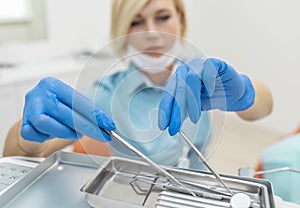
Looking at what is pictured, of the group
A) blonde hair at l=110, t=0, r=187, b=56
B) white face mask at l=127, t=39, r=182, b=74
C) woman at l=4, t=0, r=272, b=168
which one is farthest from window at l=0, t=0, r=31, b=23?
white face mask at l=127, t=39, r=182, b=74

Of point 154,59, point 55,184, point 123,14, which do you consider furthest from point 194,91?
point 123,14

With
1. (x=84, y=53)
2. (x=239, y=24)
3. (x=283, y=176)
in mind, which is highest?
(x=239, y=24)

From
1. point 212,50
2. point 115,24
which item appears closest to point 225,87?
point 115,24

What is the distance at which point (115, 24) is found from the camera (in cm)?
98

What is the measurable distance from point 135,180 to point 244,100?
332 millimetres

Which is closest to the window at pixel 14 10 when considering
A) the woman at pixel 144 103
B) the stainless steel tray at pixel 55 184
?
the woman at pixel 144 103

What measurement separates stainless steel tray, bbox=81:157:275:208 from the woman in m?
0.04

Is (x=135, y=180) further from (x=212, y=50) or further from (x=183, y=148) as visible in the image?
(x=212, y=50)

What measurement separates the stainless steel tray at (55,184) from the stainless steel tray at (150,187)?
0.03 metres

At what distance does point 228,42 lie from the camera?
270 centimetres

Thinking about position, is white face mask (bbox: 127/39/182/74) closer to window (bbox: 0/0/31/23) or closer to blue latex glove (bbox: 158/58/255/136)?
blue latex glove (bbox: 158/58/255/136)

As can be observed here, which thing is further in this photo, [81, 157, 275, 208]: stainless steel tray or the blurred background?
the blurred background

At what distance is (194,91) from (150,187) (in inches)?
7.1

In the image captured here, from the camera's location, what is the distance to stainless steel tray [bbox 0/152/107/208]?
0.47m
